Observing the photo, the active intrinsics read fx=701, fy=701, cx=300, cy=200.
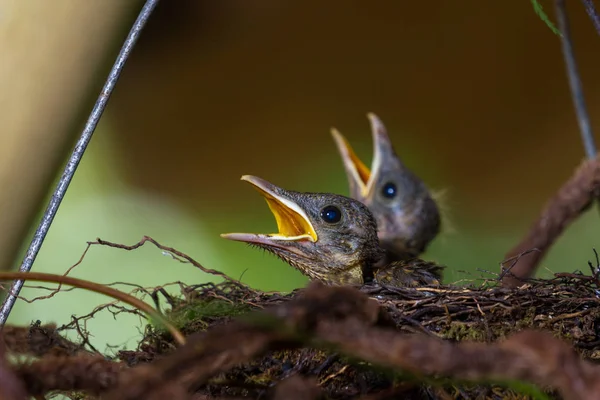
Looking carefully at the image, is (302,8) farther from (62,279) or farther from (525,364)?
(525,364)

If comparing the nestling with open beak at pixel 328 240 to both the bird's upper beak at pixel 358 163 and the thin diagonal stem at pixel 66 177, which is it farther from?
the thin diagonal stem at pixel 66 177

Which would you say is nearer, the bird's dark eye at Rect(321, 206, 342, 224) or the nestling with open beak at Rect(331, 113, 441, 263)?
the bird's dark eye at Rect(321, 206, 342, 224)

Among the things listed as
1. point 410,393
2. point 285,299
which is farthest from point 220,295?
point 410,393

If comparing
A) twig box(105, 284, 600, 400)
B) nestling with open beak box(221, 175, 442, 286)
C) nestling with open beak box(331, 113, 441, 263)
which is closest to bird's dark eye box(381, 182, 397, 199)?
nestling with open beak box(331, 113, 441, 263)

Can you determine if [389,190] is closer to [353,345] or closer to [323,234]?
[323,234]

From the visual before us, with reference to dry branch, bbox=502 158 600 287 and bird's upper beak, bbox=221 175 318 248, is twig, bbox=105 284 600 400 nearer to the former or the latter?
dry branch, bbox=502 158 600 287

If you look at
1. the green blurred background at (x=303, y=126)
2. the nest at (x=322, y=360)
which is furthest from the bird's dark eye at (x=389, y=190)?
the nest at (x=322, y=360)
